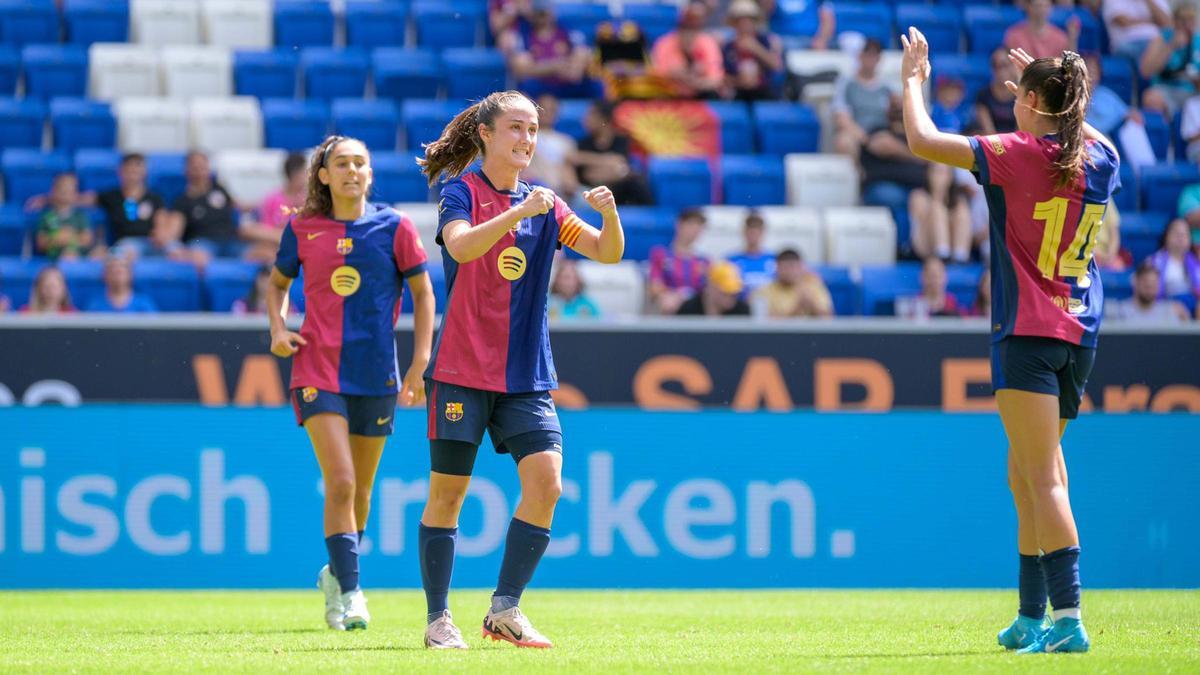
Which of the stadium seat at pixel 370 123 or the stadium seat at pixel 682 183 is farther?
the stadium seat at pixel 370 123

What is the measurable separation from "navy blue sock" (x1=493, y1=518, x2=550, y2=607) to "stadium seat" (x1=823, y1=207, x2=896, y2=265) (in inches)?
339

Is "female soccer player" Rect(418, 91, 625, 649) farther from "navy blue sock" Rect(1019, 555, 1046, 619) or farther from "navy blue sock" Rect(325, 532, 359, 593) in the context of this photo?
"navy blue sock" Rect(1019, 555, 1046, 619)

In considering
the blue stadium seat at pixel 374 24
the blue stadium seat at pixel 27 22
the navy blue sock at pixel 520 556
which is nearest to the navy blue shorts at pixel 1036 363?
the navy blue sock at pixel 520 556

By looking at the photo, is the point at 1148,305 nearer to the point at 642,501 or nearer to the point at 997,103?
the point at 997,103

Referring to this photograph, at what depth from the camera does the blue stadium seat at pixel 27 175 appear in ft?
46.1

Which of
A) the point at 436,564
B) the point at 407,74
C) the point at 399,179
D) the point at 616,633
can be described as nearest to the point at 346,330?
the point at 436,564

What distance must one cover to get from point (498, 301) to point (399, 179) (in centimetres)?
848

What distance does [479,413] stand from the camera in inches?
239

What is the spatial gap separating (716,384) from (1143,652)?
557cm

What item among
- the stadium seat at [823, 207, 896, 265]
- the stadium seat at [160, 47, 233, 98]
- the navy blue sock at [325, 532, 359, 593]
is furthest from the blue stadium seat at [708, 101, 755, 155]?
the navy blue sock at [325, 532, 359, 593]

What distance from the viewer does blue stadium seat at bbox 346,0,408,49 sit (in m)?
16.3

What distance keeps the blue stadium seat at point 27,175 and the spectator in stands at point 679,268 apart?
5039 mm

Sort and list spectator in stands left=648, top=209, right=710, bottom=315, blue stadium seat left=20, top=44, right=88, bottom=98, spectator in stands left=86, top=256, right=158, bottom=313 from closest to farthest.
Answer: spectator in stands left=86, top=256, right=158, bottom=313 < spectator in stands left=648, top=209, right=710, bottom=315 < blue stadium seat left=20, top=44, right=88, bottom=98

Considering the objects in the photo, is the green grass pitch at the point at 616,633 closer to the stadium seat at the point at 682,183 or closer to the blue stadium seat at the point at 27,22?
the stadium seat at the point at 682,183
